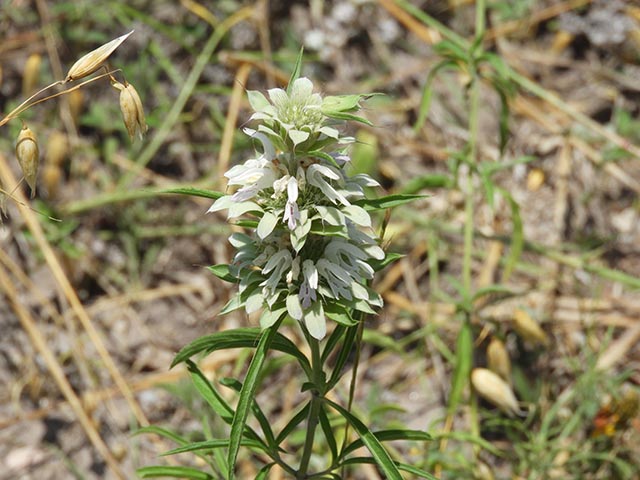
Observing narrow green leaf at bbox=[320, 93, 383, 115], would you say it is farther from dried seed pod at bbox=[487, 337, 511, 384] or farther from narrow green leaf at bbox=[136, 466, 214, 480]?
dried seed pod at bbox=[487, 337, 511, 384]

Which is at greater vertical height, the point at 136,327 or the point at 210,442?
the point at 136,327

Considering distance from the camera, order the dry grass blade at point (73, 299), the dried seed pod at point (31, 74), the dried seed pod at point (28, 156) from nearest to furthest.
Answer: the dried seed pod at point (28, 156), the dry grass blade at point (73, 299), the dried seed pod at point (31, 74)

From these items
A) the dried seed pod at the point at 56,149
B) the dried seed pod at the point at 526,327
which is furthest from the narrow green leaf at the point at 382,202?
the dried seed pod at the point at 56,149

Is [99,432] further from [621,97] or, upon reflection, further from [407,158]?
[621,97]

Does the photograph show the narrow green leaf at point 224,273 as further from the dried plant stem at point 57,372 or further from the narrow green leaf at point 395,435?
the dried plant stem at point 57,372

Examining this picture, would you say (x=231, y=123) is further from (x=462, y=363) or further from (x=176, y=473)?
(x=176, y=473)

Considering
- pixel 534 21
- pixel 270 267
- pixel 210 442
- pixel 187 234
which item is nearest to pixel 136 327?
pixel 187 234
